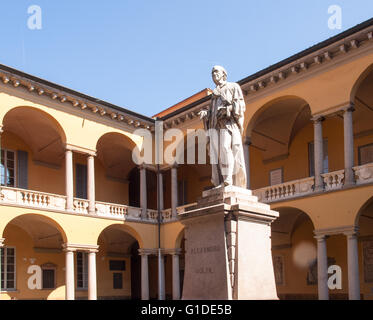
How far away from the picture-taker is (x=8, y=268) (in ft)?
66.1

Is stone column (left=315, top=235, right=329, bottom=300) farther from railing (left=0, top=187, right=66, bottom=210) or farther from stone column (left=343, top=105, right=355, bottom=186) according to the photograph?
railing (left=0, top=187, right=66, bottom=210)

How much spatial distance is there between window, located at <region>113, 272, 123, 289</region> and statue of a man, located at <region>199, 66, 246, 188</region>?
745 inches

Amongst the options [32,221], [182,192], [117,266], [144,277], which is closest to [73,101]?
[32,221]

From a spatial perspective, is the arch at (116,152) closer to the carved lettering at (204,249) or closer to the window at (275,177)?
the window at (275,177)

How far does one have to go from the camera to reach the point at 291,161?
21172mm

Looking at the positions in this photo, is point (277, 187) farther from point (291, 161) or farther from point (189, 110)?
point (189, 110)

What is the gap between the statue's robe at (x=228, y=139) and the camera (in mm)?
6676

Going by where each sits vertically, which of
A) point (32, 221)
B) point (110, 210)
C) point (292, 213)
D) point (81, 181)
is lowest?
point (32, 221)

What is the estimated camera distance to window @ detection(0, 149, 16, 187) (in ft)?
65.5

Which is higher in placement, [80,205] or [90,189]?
[90,189]

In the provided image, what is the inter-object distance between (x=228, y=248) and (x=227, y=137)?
153 cm

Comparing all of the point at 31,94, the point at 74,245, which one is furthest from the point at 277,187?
the point at 31,94

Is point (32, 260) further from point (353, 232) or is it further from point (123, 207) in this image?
point (353, 232)

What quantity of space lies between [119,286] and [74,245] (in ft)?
22.0
